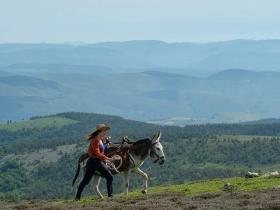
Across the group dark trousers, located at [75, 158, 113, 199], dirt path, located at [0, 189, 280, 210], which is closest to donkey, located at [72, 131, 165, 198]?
dark trousers, located at [75, 158, 113, 199]

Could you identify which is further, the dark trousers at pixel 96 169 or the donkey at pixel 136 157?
the donkey at pixel 136 157

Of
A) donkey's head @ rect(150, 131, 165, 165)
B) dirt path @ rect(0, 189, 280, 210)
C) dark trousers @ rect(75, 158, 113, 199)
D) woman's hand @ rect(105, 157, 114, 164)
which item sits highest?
donkey's head @ rect(150, 131, 165, 165)

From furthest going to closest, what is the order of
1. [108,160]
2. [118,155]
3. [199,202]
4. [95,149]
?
1. [118,155]
2. [108,160]
3. [95,149]
4. [199,202]

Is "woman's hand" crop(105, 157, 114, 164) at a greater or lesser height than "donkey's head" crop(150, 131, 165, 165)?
lesser

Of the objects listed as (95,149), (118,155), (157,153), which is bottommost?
(118,155)

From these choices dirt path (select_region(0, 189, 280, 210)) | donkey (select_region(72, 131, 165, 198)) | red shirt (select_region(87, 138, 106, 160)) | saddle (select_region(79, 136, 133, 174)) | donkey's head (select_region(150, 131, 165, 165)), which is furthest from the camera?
donkey's head (select_region(150, 131, 165, 165))

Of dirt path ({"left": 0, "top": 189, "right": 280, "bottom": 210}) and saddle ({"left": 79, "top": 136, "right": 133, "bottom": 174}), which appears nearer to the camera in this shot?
dirt path ({"left": 0, "top": 189, "right": 280, "bottom": 210})

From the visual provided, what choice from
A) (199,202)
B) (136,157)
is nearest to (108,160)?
(136,157)

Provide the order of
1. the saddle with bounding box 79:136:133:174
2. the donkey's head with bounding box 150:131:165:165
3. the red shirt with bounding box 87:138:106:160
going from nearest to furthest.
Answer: the red shirt with bounding box 87:138:106:160 → the saddle with bounding box 79:136:133:174 → the donkey's head with bounding box 150:131:165:165

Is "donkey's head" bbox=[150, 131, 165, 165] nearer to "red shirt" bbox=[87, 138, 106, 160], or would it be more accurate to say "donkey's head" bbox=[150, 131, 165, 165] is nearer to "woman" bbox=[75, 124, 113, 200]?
"woman" bbox=[75, 124, 113, 200]

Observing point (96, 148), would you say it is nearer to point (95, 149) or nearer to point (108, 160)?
point (95, 149)

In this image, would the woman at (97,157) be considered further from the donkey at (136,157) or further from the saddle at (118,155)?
the donkey at (136,157)

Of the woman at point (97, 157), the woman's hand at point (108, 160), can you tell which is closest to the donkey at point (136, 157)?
the woman's hand at point (108, 160)

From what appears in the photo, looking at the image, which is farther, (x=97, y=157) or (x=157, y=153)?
(x=157, y=153)
